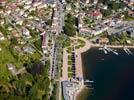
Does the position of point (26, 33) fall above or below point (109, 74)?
above

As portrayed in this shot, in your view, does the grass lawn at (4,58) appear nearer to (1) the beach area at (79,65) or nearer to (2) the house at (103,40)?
(1) the beach area at (79,65)

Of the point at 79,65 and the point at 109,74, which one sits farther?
the point at 79,65

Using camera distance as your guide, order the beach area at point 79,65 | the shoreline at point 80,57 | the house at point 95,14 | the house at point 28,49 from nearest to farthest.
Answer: the beach area at point 79,65, the shoreline at point 80,57, the house at point 28,49, the house at point 95,14

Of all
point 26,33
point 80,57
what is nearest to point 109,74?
point 80,57

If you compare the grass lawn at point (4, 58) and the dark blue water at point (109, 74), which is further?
the grass lawn at point (4, 58)

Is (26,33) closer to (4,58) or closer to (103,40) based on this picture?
(4,58)

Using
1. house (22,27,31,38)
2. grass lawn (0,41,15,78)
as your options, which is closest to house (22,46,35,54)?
grass lawn (0,41,15,78)

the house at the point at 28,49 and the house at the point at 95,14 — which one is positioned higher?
the house at the point at 95,14

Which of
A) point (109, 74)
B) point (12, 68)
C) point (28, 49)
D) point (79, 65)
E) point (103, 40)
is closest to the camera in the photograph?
point (12, 68)

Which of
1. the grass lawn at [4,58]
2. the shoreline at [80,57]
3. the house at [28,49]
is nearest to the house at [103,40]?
the shoreline at [80,57]
